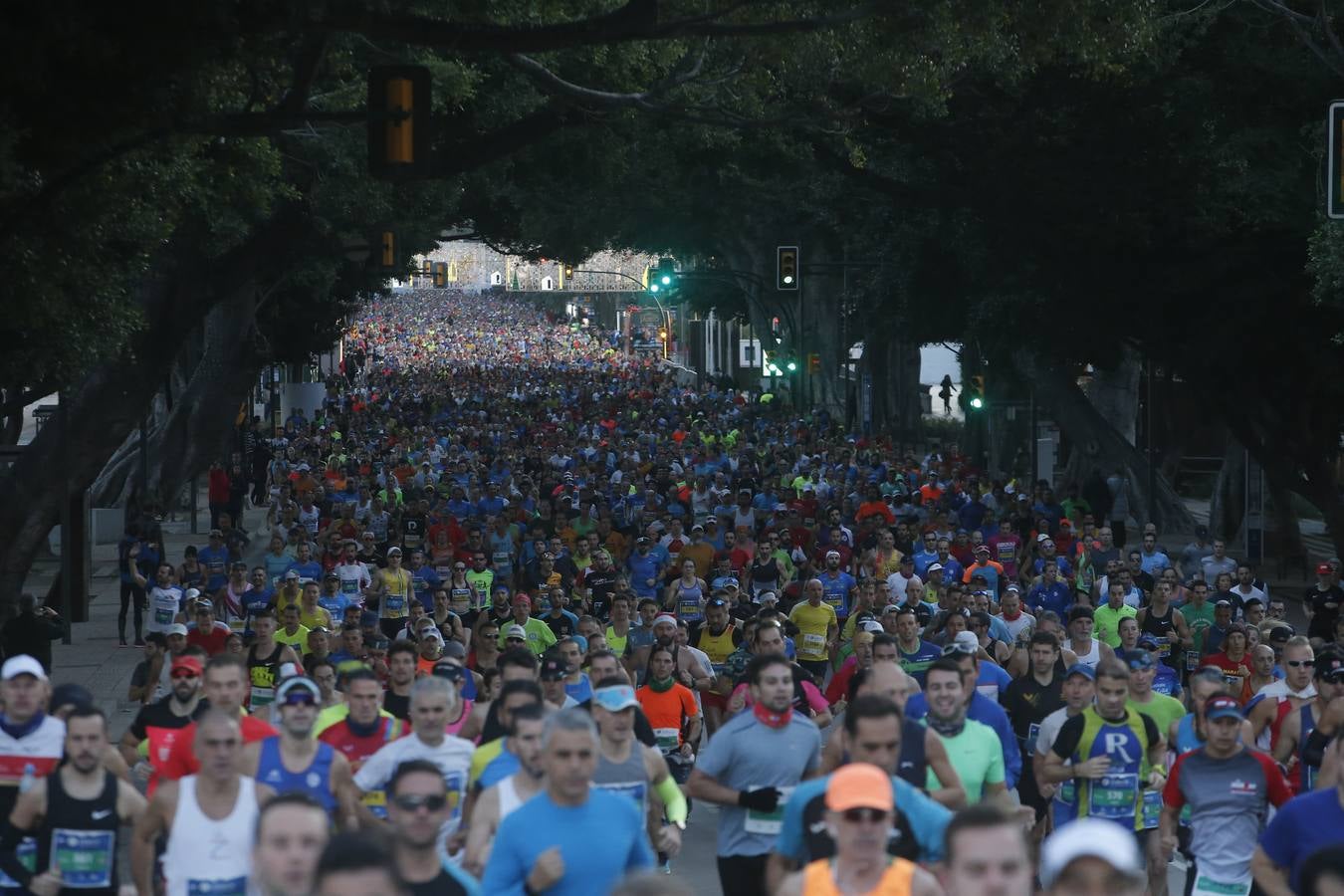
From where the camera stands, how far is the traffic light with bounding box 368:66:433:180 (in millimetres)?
11953

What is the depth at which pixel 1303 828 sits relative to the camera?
7039 mm

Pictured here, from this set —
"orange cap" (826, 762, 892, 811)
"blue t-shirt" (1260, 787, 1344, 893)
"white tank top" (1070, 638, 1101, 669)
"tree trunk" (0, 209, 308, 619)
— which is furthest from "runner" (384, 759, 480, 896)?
"tree trunk" (0, 209, 308, 619)

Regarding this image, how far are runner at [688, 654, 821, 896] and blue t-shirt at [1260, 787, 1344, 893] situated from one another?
2.01m

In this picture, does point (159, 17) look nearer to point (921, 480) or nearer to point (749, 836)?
point (749, 836)

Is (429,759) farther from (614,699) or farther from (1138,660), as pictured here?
(1138,660)

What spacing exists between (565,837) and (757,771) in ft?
6.91

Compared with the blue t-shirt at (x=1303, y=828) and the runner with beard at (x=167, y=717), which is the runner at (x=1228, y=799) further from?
the runner with beard at (x=167, y=717)

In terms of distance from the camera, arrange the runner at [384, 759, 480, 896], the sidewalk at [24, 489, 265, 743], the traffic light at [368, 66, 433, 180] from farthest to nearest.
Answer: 1. the sidewalk at [24, 489, 265, 743]
2. the traffic light at [368, 66, 433, 180]
3. the runner at [384, 759, 480, 896]

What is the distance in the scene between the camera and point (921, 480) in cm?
3444

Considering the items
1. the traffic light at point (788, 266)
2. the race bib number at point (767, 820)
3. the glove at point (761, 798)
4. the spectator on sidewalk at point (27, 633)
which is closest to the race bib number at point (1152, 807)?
the race bib number at point (767, 820)

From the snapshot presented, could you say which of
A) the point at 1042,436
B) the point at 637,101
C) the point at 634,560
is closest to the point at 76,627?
the point at 634,560

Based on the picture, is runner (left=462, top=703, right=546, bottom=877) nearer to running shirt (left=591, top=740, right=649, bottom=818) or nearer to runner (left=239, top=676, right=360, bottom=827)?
running shirt (left=591, top=740, right=649, bottom=818)

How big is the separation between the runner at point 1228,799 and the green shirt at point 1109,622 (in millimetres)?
7625

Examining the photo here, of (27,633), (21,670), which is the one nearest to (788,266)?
(27,633)
